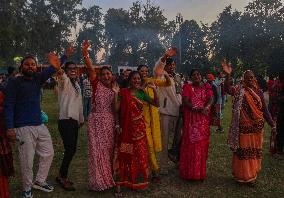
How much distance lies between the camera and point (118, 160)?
5.92 metres

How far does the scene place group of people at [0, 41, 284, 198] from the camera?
539 centimetres

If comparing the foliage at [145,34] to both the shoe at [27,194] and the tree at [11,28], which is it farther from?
the shoe at [27,194]

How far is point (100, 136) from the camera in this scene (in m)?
5.82

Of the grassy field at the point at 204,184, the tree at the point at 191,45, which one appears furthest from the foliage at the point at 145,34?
the grassy field at the point at 204,184

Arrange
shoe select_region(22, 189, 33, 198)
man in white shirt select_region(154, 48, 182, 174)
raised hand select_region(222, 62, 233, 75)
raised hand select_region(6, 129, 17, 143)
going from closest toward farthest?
raised hand select_region(6, 129, 17, 143), shoe select_region(22, 189, 33, 198), raised hand select_region(222, 62, 233, 75), man in white shirt select_region(154, 48, 182, 174)

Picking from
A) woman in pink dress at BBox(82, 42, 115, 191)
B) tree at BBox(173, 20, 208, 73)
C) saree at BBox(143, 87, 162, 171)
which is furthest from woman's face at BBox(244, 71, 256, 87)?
tree at BBox(173, 20, 208, 73)

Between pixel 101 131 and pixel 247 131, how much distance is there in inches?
93.9

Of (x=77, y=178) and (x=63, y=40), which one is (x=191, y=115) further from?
(x=63, y=40)

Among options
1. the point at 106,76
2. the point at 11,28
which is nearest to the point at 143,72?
the point at 106,76

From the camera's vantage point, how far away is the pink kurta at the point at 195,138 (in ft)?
21.5

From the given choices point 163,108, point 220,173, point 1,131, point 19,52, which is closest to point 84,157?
point 163,108

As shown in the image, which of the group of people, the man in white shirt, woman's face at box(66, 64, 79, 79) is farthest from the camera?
the man in white shirt

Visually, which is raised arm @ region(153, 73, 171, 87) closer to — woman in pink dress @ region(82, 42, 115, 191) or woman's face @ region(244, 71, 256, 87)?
woman in pink dress @ region(82, 42, 115, 191)

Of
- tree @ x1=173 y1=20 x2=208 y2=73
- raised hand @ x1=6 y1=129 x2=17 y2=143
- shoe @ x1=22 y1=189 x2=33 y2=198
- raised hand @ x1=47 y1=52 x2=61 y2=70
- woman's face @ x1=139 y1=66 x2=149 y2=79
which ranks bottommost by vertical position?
shoe @ x1=22 y1=189 x2=33 y2=198
